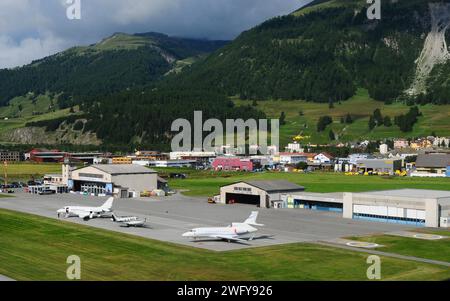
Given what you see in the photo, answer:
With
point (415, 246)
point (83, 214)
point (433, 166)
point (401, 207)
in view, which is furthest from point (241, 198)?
point (433, 166)

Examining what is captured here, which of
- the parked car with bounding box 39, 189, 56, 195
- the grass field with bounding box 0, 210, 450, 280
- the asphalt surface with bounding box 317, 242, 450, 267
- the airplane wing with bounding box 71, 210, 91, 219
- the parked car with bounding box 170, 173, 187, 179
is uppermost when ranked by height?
the airplane wing with bounding box 71, 210, 91, 219

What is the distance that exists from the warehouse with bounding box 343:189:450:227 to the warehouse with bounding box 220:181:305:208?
57.8 ft

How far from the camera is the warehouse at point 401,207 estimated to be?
87.8 meters

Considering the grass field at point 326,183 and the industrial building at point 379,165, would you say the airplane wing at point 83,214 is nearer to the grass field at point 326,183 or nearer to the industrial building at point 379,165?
the grass field at point 326,183

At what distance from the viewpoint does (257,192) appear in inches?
4478

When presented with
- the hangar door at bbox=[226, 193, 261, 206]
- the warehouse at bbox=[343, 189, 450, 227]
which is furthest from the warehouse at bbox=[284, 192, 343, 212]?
the hangar door at bbox=[226, 193, 261, 206]

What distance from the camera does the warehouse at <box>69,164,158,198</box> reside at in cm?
13175

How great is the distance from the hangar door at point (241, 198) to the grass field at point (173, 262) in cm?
4472

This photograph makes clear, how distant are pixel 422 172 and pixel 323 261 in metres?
130

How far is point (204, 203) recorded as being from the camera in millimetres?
118188

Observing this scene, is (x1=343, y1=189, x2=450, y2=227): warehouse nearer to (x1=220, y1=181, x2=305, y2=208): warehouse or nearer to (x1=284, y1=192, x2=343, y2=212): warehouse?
(x1=284, y1=192, x2=343, y2=212): warehouse

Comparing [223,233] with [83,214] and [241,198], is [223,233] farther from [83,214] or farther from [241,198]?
[241,198]
